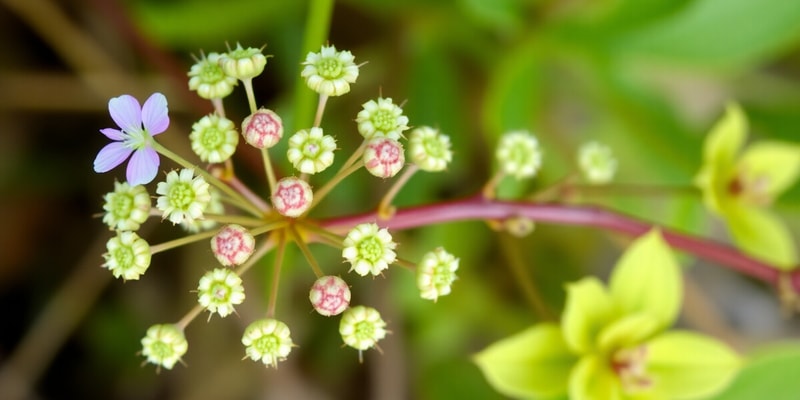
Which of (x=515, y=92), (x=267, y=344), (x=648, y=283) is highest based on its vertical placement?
(x=515, y=92)

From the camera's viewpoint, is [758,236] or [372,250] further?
[758,236]

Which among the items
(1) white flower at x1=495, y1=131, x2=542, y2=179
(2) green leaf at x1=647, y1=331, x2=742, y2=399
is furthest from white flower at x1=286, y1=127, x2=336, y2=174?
(2) green leaf at x1=647, y1=331, x2=742, y2=399

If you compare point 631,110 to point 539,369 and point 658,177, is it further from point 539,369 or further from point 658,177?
point 539,369

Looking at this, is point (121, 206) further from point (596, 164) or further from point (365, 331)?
point (596, 164)

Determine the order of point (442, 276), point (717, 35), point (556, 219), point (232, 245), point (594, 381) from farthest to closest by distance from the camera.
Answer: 1. point (717, 35)
2. point (594, 381)
3. point (556, 219)
4. point (442, 276)
5. point (232, 245)

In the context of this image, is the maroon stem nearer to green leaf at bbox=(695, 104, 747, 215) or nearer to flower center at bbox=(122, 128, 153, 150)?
green leaf at bbox=(695, 104, 747, 215)

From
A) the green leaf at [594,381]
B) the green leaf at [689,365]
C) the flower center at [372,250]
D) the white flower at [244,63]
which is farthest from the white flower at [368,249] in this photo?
the green leaf at [689,365]

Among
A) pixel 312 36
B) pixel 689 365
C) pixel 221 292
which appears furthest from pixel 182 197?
pixel 689 365

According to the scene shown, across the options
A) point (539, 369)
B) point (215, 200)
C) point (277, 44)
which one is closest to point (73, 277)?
point (277, 44)
